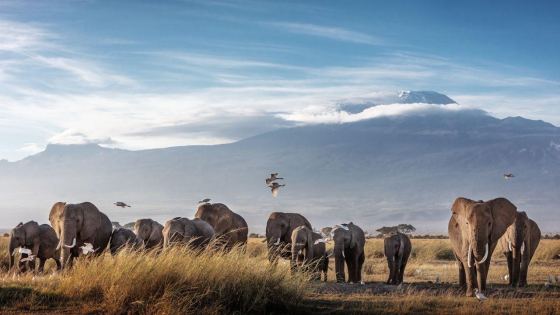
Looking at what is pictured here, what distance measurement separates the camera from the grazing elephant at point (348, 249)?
96.0 ft

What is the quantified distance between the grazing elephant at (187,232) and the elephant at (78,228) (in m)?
2.03

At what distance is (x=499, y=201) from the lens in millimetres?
23172

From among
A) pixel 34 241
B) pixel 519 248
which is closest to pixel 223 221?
pixel 34 241

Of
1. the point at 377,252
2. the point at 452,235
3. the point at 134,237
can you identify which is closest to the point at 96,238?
the point at 134,237

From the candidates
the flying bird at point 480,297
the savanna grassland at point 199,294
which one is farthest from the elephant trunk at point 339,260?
the flying bird at point 480,297

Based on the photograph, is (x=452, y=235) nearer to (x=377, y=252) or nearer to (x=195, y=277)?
(x=195, y=277)

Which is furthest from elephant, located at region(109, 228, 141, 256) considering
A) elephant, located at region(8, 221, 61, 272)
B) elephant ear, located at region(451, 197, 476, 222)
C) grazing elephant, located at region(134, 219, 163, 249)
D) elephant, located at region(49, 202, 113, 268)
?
elephant ear, located at region(451, 197, 476, 222)

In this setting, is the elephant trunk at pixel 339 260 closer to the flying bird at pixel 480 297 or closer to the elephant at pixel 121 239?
the elephant at pixel 121 239

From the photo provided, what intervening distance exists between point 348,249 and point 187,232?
651 centimetres

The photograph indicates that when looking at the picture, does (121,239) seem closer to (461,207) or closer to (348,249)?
(348,249)

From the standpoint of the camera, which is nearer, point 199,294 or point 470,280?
point 199,294

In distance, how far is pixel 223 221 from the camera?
99.3 ft

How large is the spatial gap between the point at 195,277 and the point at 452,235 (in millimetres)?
8868

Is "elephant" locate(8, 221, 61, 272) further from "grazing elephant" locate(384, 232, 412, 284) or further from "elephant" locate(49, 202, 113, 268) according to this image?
"grazing elephant" locate(384, 232, 412, 284)
